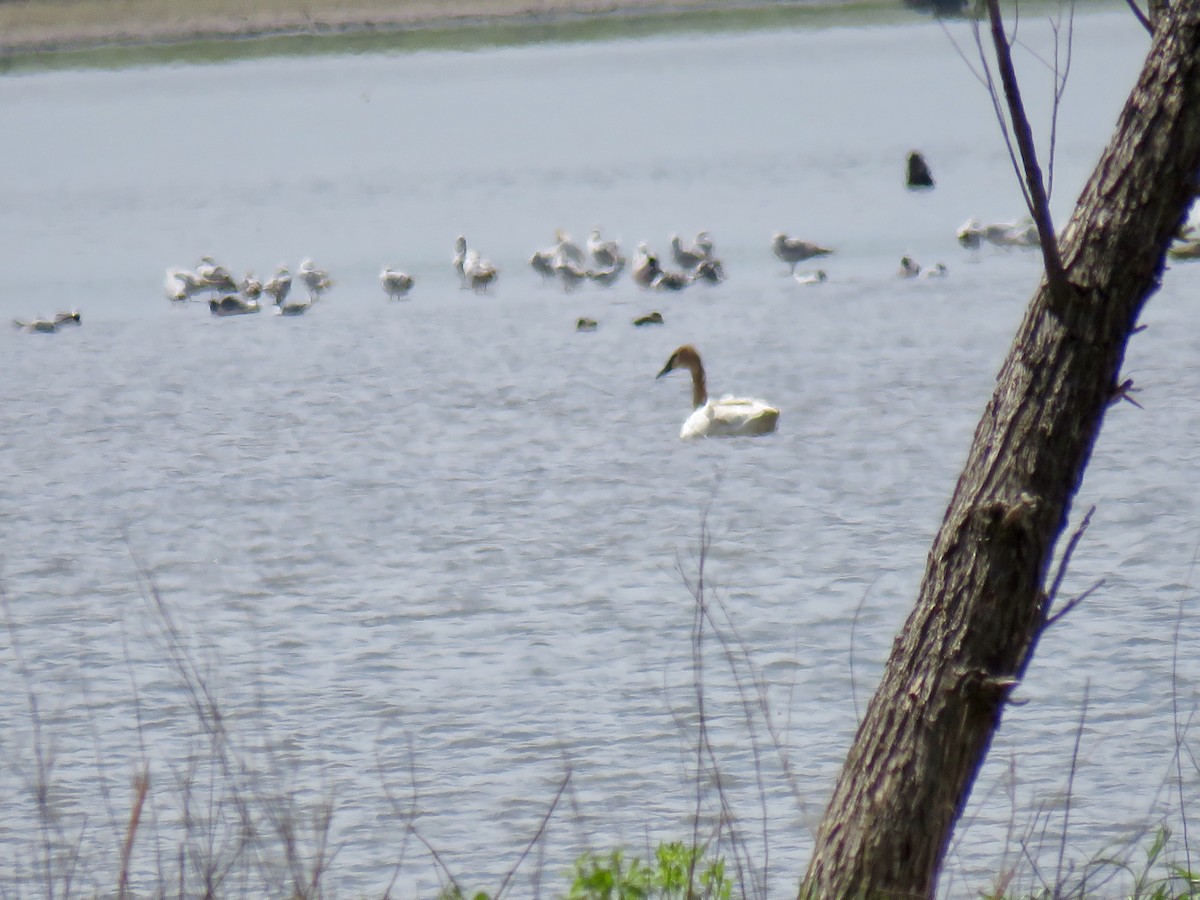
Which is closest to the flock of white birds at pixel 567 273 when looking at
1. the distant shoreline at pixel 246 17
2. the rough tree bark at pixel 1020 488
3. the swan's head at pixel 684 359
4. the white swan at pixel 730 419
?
the swan's head at pixel 684 359

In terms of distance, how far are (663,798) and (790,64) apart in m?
31.6

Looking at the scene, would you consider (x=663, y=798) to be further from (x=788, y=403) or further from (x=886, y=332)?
(x=886, y=332)

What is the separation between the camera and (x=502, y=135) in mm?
30188

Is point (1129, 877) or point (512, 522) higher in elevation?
point (512, 522)

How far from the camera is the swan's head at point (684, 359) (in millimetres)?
A: 11578

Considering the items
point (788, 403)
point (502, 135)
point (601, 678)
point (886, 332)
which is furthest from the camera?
point (502, 135)

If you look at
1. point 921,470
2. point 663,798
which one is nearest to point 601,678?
point 663,798

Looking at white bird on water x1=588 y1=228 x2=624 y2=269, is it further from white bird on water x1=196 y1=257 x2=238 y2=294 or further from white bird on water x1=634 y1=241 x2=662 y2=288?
white bird on water x1=196 y1=257 x2=238 y2=294

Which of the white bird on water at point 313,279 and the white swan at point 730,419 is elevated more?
the white bird on water at point 313,279

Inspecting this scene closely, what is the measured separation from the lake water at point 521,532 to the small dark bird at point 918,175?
0.39 m

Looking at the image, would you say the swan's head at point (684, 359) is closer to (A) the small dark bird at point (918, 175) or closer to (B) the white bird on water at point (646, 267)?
(B) the white bird on water at point (646, 267)

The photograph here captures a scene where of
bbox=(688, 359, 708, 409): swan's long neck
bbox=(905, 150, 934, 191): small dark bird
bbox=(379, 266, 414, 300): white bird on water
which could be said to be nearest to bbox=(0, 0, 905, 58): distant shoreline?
bbox=(905, 150, 934, 191): small dark bird

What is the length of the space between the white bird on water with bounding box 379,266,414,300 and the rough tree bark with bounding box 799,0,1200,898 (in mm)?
14191

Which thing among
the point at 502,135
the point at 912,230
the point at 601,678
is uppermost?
the point at 502,135
